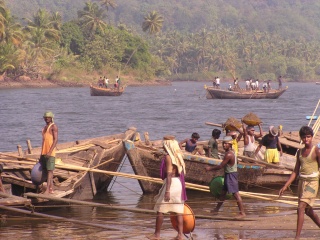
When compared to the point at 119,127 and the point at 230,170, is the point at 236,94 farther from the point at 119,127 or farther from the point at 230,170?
the point at 230,170

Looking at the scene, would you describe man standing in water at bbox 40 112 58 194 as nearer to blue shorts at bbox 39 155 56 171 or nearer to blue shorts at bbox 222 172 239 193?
blue shorts at bbox 39 155 56 171

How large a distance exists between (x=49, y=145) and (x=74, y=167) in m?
0.74

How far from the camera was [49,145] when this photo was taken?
11172mm

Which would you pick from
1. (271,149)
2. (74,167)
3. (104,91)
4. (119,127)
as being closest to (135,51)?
(104,91)

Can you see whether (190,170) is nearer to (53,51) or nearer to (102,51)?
(53,51)

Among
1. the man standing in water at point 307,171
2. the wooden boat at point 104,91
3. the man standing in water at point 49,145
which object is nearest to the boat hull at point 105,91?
the wooden boat at point 104,91

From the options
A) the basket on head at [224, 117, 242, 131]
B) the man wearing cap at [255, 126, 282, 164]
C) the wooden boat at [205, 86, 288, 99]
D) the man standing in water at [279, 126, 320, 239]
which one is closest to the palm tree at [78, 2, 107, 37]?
the wooden boat at [205, 86, 288, 99]

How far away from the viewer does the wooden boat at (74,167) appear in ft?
39.3

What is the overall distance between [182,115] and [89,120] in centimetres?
580

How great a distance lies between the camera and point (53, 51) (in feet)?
256

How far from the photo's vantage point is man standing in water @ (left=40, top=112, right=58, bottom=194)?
11.1 metres

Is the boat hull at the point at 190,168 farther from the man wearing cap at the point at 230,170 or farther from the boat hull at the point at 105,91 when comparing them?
the boat hull at the point at 105,91

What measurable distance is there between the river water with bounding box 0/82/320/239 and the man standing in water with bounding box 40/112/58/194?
0.75 metres

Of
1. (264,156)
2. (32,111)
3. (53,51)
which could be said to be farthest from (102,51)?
(264,156)
